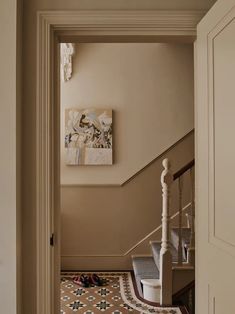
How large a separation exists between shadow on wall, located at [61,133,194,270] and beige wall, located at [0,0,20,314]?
8.93 ft

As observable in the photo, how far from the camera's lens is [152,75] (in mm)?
4477

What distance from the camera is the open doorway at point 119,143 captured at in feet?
14.5

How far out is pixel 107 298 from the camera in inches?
140

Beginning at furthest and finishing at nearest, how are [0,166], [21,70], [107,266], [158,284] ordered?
[107,266] < [158,284] < [21,70] < [0,166]

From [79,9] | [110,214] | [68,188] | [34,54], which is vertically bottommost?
[110,214]

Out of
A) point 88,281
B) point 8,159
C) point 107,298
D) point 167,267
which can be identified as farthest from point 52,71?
point 88,281

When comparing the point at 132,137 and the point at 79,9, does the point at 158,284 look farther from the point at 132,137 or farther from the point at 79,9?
the point at 79,9

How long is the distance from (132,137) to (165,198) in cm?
135

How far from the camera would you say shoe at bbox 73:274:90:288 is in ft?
12.8

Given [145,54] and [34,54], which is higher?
[145,54]

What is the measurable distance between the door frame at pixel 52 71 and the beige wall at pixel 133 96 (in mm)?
2563

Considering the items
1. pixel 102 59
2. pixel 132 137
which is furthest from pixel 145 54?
pixel 132 137

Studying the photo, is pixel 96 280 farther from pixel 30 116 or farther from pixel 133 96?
pixel 30 116
